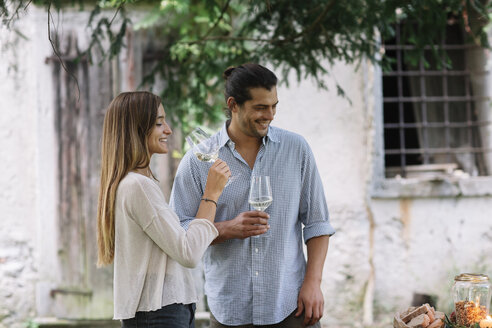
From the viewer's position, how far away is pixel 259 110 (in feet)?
8.71

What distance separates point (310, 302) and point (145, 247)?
79cm

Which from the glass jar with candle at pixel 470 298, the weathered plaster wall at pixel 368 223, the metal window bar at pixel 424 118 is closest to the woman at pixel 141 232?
the glass jar with candle at pixel 470 298

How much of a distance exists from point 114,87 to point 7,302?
2326 mm

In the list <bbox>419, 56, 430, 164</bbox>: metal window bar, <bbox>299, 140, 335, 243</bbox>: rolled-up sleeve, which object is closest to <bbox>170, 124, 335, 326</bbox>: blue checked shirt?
<bbox>299, 140, 335, 243</bbox>: rolled-up sleeve

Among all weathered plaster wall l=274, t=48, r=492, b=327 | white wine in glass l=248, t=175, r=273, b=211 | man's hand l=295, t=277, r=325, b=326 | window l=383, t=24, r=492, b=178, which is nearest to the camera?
white wine in glass l=248, t=175, r=273, b=211

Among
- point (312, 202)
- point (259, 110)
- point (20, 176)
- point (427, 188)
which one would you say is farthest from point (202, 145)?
point (427, 188)

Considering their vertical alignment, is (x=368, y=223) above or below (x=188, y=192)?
below

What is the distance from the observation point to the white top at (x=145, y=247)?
2.19m

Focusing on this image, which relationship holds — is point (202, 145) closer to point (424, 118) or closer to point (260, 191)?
point (260, 191)

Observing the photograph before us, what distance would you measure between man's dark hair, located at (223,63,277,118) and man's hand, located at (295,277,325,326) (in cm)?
85

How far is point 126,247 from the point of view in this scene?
2229 millimetres

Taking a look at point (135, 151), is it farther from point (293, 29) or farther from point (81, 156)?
point (81, 156)

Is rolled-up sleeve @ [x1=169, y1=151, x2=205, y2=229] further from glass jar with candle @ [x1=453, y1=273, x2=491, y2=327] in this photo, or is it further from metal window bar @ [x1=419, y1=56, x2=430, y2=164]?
metal window bar @ [x1=419, y1=56, x2=430, y2=164]

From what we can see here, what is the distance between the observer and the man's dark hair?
265 cm
